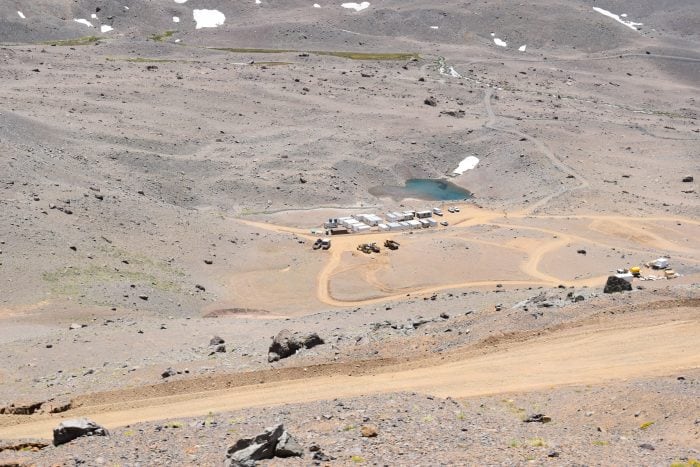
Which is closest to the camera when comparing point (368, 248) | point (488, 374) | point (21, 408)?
point (488, 374)

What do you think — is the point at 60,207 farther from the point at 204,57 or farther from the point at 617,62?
the point at 617,62

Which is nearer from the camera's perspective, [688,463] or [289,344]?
[688,463]

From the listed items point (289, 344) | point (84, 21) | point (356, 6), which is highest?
point (356, 6)

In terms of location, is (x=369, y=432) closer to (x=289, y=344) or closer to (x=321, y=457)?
(x=321, y=457)

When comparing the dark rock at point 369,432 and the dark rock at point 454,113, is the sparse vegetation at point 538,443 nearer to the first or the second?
the dark rock at point 369,432

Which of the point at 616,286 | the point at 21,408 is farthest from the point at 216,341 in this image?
the point at 616,286

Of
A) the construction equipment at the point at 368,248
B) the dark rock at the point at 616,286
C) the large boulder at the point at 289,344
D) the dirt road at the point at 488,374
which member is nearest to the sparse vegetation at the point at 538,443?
the dirt road at the point at 488,374

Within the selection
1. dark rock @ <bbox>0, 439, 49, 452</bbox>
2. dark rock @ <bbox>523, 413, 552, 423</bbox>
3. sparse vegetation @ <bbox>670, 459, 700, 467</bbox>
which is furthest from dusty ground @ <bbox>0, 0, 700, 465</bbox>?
dark rock @ <bbox>0, 439, 49, 452</bbox>

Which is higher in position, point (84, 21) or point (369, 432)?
point (84, 21)

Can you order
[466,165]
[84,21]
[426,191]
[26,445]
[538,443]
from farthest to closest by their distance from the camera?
1. [84,21]
2. [466,165]
3. [426,191]
4. [26,445]
5. [538,443]
